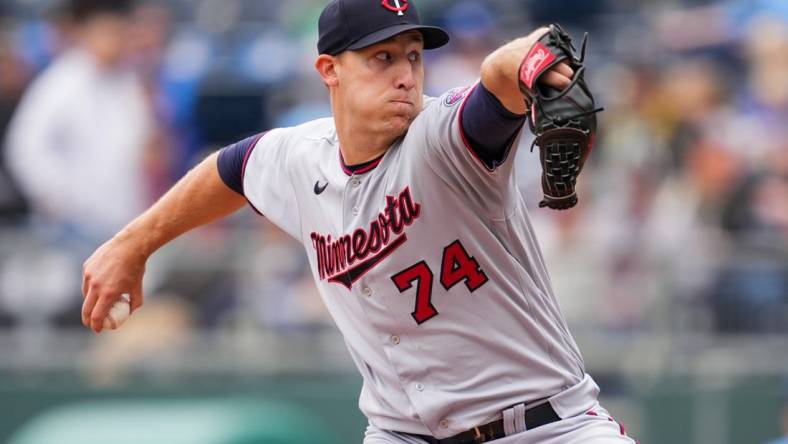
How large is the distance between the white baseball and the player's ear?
3.62 ft

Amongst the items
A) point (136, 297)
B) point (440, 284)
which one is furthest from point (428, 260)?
point (136, 297)

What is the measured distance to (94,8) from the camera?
9.48 meters

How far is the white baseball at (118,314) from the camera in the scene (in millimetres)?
4961

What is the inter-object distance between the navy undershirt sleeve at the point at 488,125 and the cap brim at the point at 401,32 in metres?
0.40

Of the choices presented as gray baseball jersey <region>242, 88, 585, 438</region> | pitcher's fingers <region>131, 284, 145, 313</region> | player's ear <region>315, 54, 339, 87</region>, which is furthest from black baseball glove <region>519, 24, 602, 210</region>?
pitcher's fingers <region>131, 284, 145, 313</region>

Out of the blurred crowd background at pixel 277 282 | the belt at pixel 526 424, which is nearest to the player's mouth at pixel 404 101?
the belt at pixel 526 424

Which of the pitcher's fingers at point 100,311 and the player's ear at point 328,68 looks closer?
the player's ear at point 328,68

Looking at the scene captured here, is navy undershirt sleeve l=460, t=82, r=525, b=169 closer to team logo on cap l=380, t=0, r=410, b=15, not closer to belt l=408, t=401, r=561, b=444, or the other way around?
team logo on cap l=380, t=0, r=410, b=15

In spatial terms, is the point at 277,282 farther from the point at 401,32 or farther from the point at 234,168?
the point at 401,32

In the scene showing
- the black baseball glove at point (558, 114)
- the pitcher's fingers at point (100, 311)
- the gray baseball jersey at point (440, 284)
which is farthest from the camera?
the pitcher's fingers at point (100, 311)

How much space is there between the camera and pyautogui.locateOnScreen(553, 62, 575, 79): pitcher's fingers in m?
3.68

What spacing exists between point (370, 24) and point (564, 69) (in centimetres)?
87

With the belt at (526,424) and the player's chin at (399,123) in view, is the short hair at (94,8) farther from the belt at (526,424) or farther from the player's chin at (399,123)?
the belt at (526,424)

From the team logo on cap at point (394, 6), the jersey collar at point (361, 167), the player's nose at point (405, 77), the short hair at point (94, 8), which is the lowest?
the jersey collar at point (361, 167)
